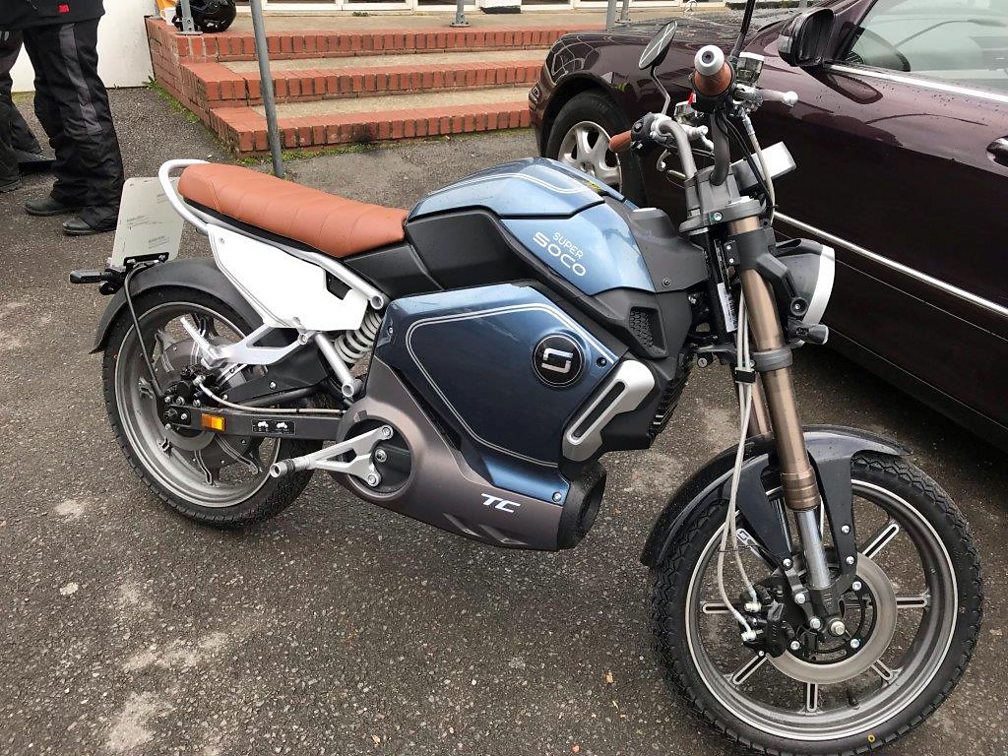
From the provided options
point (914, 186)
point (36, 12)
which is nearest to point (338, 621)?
point (914, 186)

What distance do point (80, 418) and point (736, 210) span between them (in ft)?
8.22

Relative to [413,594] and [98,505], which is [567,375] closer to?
[413,594]

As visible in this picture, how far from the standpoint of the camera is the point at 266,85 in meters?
4.95

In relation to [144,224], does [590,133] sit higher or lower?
lower

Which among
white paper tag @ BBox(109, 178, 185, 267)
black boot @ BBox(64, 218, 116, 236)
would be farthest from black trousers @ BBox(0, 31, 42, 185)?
white paper tag @ BBox(109, 178, 185, 267)

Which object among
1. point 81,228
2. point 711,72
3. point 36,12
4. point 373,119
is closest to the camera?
point 711,72

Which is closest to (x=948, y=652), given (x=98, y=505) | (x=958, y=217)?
(x=958, y=217)

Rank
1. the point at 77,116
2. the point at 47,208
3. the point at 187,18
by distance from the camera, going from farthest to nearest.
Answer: the point at 187,18
the point at 47,208
the point at 77,116

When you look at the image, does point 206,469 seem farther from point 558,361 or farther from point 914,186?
point 914,186

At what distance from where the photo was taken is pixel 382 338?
6.75 ft

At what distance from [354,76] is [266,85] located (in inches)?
64.0

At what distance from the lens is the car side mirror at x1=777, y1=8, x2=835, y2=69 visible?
2736mm

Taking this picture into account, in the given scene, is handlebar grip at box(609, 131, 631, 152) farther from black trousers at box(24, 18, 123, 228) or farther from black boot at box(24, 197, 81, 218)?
black boot at box(24, 197, 81, 218)

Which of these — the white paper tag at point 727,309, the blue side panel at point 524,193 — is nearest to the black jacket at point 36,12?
the blue side panel at point 524,193
